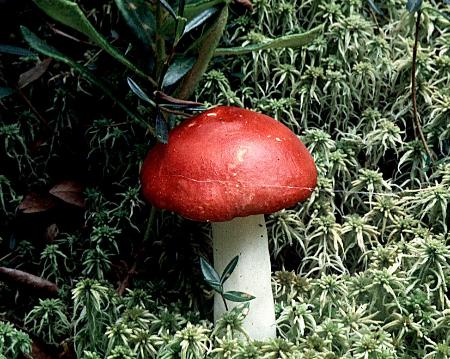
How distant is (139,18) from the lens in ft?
6.10

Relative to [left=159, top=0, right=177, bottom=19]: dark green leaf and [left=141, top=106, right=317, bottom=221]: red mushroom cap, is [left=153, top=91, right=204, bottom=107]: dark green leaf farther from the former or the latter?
[left=159, top=0, right=177, bottom=19]: dark green leaf

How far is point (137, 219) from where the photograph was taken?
2.21 m

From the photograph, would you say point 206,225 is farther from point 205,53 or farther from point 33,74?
point 33,74

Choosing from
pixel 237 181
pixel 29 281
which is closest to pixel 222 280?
pixel 237 181

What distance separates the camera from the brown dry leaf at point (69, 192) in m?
2.21

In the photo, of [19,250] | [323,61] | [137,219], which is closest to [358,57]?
[323,61]

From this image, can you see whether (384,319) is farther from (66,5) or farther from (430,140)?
(66,5)

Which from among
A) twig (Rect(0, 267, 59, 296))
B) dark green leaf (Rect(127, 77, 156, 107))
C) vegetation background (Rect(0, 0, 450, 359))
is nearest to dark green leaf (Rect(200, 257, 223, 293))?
vegetation background (Rect(0, 0, 450, 359))

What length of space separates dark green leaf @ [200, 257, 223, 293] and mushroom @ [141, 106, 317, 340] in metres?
0.09

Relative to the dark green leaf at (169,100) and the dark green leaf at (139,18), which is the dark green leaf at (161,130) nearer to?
the dark green leaf at (169,100)

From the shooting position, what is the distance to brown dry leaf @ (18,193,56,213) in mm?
2197

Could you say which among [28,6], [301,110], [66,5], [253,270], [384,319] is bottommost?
[384,319]

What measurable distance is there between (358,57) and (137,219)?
93 centimetres

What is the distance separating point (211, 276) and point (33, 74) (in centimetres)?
97
